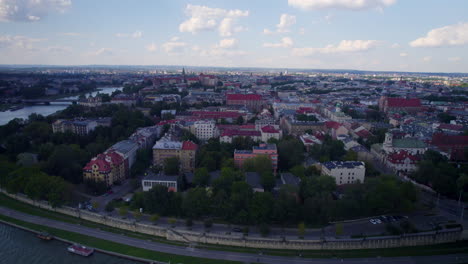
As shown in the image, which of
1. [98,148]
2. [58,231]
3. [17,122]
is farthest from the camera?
[17,122]

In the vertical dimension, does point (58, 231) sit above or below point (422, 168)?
below

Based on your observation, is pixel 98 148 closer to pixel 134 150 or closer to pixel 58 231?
pixel 134 150

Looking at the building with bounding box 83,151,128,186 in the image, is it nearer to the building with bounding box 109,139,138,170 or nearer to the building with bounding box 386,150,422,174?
the building with bounding box 109,139,138,170

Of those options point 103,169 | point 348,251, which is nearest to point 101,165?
point 103,169

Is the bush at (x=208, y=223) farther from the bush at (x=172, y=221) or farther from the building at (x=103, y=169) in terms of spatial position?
the building at (x=103, y=169)

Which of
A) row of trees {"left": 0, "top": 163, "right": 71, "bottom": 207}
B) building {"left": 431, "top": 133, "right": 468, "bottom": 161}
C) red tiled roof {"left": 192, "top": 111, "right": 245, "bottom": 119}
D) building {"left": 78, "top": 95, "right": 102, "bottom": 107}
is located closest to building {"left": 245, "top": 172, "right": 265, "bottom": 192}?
row of trees {"left": 0, "top": 163, "right": 71, "bottom": 207}

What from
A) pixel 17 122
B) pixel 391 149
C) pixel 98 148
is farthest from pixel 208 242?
pixel 17 122
